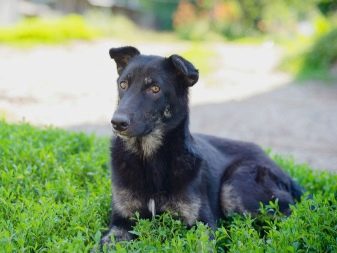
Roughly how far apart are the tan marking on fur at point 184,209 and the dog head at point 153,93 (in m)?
0.60

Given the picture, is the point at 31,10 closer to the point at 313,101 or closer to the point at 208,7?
the point at 208,7

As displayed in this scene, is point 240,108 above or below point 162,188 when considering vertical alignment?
below

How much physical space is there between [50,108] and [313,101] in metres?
6.63

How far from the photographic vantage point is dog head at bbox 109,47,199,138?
13.3 ft

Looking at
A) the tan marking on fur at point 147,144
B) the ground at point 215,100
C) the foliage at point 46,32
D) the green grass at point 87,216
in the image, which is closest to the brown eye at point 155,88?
the tan marking on fur at point 147,144

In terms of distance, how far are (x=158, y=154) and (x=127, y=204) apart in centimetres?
51

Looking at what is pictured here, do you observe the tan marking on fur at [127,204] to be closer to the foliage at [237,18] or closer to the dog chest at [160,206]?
the dog chest at [160,206]

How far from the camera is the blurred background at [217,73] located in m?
9.99

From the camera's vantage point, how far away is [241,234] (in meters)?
3.89

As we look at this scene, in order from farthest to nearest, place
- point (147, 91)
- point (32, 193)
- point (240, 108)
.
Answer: point (240, 108)
point (32, 193)
point (147, 91)

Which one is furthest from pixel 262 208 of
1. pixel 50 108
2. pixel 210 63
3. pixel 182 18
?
pixel 182 18

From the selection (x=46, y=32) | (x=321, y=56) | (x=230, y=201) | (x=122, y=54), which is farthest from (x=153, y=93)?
(x=46, y=32)

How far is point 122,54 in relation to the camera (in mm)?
4734

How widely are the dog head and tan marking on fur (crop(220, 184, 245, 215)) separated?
951 mm
